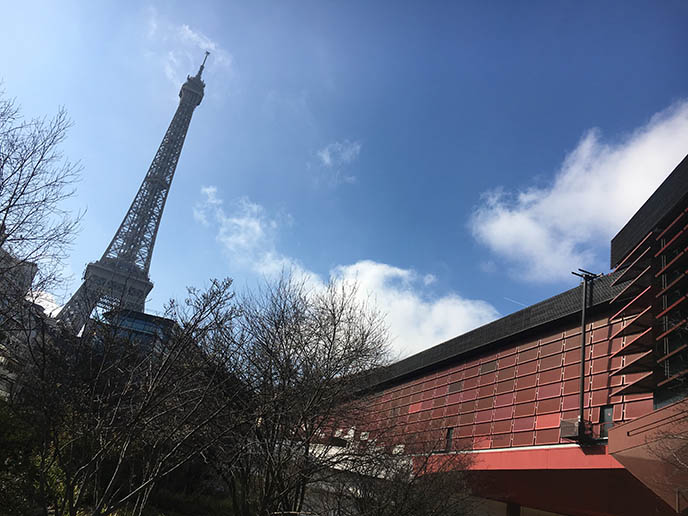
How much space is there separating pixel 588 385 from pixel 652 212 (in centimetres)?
763

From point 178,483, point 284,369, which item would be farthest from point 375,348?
point 178,483

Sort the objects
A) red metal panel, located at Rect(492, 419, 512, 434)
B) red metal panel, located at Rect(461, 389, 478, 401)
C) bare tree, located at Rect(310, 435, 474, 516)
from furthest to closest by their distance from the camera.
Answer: red metal panel, located at Rect(461, 389, 478, 401), red metal panel, located at Rect(492, 419, 512, 434), bare tree, located at Rect(310, 435, 474, 516)

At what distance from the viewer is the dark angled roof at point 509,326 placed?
20911mm

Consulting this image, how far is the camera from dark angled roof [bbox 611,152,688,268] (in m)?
15.3

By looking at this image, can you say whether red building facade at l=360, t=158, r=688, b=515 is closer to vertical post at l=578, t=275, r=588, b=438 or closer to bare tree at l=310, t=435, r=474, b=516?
vertical post at l=578, t=275, r=588, b=438

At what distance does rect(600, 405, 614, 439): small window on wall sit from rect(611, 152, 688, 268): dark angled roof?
5.75 m

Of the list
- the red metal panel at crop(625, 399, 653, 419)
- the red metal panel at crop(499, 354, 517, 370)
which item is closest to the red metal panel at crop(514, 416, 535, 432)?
the red metal panel at crop(499, 354, 517, 370)

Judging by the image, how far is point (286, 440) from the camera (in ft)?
42.7

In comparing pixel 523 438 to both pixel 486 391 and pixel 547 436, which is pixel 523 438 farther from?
pixel 486 391

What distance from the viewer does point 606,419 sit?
1880 cm

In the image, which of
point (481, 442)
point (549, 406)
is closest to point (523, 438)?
point (549, 406)

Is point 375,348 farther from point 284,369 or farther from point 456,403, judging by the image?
point 456,403

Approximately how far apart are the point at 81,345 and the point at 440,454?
59.2 ft

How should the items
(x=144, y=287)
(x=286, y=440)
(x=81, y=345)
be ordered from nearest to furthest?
(x=81, y=345)
(x=286, y=440)
(x=144, y=287)
